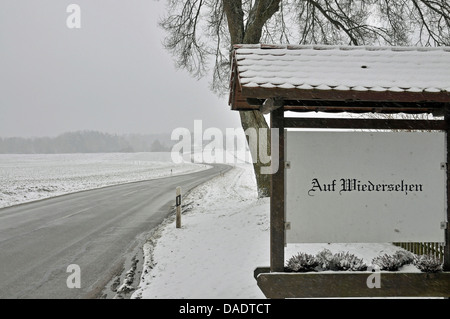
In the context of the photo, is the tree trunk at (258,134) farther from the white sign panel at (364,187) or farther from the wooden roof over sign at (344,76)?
the white sign panel at (364,187)

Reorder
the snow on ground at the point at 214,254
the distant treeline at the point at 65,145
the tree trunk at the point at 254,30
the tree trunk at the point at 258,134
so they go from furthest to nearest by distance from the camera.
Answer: the distant treeline at the point at 65,145 → the tree trunk at the point at 258,134 → the tree trunk at the point at 254,30 → the snow on ground at the point at 214,254

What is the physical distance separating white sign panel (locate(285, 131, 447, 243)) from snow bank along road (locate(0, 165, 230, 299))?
3.61 metres

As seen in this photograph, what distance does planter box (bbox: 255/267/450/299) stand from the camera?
4680 mm

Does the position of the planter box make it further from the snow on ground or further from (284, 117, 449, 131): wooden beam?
(284, 117, 449, 131): wooden beam

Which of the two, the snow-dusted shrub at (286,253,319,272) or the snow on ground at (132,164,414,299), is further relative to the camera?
the snow on ground at (132,164,414,299)

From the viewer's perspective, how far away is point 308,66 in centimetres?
490

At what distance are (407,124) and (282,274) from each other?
2613 millimetres

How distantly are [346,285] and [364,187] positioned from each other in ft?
4.26

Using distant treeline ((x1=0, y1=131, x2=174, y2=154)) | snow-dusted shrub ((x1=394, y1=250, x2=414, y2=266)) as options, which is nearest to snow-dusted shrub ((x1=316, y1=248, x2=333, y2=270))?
snow-dusted shrub ((x1=394, y1=250, x2=414, y2=266))

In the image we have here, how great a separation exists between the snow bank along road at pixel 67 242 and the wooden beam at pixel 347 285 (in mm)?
2972

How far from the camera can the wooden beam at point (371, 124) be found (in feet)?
16.1

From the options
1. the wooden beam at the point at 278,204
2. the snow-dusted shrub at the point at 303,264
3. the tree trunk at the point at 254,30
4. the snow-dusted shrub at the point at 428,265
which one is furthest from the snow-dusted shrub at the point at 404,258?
the tree trunk at the point at 254,30

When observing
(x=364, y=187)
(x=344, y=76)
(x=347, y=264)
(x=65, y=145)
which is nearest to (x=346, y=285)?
(x=347, y=264)
